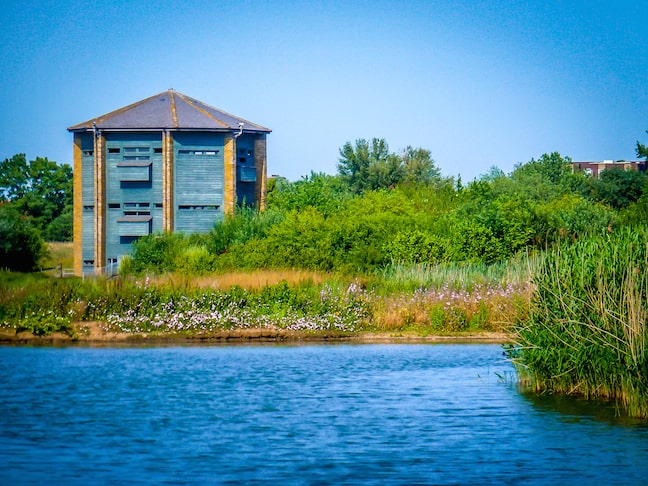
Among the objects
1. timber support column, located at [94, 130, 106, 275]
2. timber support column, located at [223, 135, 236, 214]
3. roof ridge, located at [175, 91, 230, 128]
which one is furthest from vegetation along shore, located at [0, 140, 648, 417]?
roof ridge, located at [175, 91, 230, 128]

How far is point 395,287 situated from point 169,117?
38855mm

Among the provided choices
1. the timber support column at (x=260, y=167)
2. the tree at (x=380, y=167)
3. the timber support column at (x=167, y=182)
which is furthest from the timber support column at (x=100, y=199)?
the tree at (x=380, y=167)

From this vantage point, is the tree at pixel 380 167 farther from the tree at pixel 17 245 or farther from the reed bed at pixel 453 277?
the reed bed at pixel 453 277

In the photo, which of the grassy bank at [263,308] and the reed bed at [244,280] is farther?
the reed bed at [244,280]

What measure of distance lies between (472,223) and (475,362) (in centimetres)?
1759

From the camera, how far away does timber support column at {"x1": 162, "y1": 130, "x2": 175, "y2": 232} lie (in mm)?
70562

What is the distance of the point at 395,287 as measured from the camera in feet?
120

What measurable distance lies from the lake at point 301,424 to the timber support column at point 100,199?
4226 cm

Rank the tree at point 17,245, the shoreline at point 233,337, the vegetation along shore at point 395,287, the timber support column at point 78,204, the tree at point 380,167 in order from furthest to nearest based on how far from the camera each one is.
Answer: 1. the tree at point 380,167
2. the timber support column at point 78,204
3. the tree at point 17,245
4. the shoreline at point 233,337
5. the vegetation along shore at point 395,287

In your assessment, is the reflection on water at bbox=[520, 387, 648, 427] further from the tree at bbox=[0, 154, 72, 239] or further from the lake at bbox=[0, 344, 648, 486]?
the tree at bbox=[0, 154, 72, 239]

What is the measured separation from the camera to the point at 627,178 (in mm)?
83312

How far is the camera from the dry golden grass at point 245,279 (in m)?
36.8

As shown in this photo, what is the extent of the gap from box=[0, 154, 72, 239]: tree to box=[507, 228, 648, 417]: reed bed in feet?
299

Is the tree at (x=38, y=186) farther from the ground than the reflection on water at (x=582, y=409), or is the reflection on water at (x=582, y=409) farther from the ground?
the tree at (x=38, y=186)
